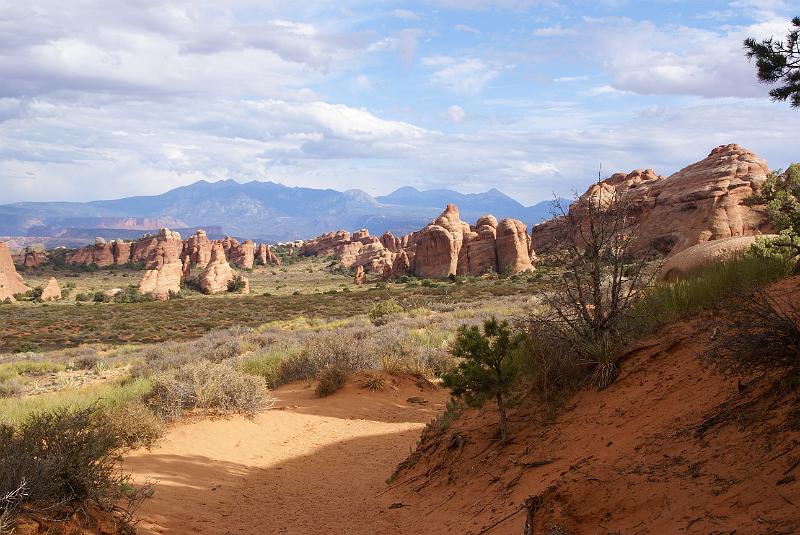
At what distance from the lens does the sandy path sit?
6.35 metres

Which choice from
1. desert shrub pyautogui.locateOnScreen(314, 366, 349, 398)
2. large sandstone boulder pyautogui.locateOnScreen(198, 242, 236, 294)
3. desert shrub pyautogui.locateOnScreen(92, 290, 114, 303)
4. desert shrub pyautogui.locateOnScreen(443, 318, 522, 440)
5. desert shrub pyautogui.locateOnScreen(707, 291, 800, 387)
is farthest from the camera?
large sandstone boulder pyautogui.locateOnScreen(198, 242, 236, 294)

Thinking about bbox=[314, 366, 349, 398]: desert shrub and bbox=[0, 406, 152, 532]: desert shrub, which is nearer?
bbox=[0, 406, 152, 532]: desert shrub

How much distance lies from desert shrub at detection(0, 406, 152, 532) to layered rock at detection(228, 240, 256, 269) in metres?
117

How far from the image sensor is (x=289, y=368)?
15.5m

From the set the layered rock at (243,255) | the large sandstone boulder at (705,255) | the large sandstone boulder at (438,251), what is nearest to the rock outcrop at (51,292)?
the large sandstone boulder at (438,251)

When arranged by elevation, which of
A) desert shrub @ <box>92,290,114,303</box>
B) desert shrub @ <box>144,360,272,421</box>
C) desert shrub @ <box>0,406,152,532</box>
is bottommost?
desert shrub @ <box>92,290,114,303</box>

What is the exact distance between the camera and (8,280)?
2827 inches

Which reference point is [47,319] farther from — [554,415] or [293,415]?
[554,415]

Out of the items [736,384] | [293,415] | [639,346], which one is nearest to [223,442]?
[293,415]

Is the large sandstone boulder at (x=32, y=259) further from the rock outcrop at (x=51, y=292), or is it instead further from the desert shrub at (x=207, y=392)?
the desert shrub at (x=207, y=392)

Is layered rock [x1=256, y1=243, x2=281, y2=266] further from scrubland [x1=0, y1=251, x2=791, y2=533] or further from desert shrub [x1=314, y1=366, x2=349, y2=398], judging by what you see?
desert shrub [x1=314, y1=366, x2=349, y2=398]

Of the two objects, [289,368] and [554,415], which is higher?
[554,415]

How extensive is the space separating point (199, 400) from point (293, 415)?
190 centimetres

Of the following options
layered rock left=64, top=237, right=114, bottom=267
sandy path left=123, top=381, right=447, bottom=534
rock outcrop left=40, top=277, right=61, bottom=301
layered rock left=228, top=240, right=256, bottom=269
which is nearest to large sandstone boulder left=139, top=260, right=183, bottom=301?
rock outcrop left=40, top=277, right=61, bottom=301
